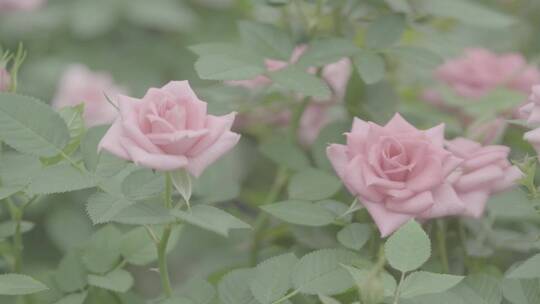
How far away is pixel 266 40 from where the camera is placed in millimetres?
1024

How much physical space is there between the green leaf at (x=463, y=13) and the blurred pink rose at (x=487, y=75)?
0.24 meters

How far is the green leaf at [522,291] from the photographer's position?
0.78 metres

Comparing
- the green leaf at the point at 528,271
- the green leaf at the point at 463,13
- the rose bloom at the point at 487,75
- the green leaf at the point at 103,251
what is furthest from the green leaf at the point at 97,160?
the rose bloom at the point at 487,75

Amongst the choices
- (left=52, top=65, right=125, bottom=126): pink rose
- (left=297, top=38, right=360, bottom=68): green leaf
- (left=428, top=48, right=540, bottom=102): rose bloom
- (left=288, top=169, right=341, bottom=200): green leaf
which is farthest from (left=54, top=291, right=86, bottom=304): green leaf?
(left=52, top=65, right=125, bottom=126): pink rose

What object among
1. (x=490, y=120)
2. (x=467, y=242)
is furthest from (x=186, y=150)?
(x=490, y=120)

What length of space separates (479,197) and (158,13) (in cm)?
179

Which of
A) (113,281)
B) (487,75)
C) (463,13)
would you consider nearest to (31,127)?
(113,281)

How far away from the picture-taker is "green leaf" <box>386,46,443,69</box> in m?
1.02

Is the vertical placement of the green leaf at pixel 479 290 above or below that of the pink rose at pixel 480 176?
below

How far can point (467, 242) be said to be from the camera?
1033 millimetres

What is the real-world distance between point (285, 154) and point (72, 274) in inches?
12.3

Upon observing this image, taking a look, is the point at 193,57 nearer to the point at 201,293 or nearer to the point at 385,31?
the point at 385,31

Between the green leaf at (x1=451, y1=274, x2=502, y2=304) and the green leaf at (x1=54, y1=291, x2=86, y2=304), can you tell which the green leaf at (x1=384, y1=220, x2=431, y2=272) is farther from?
the green leaf at (x1=54, y1=291, x2=86, y2=304)

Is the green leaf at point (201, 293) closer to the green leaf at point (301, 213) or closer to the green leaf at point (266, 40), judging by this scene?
the green leaf at point (301, 213)
